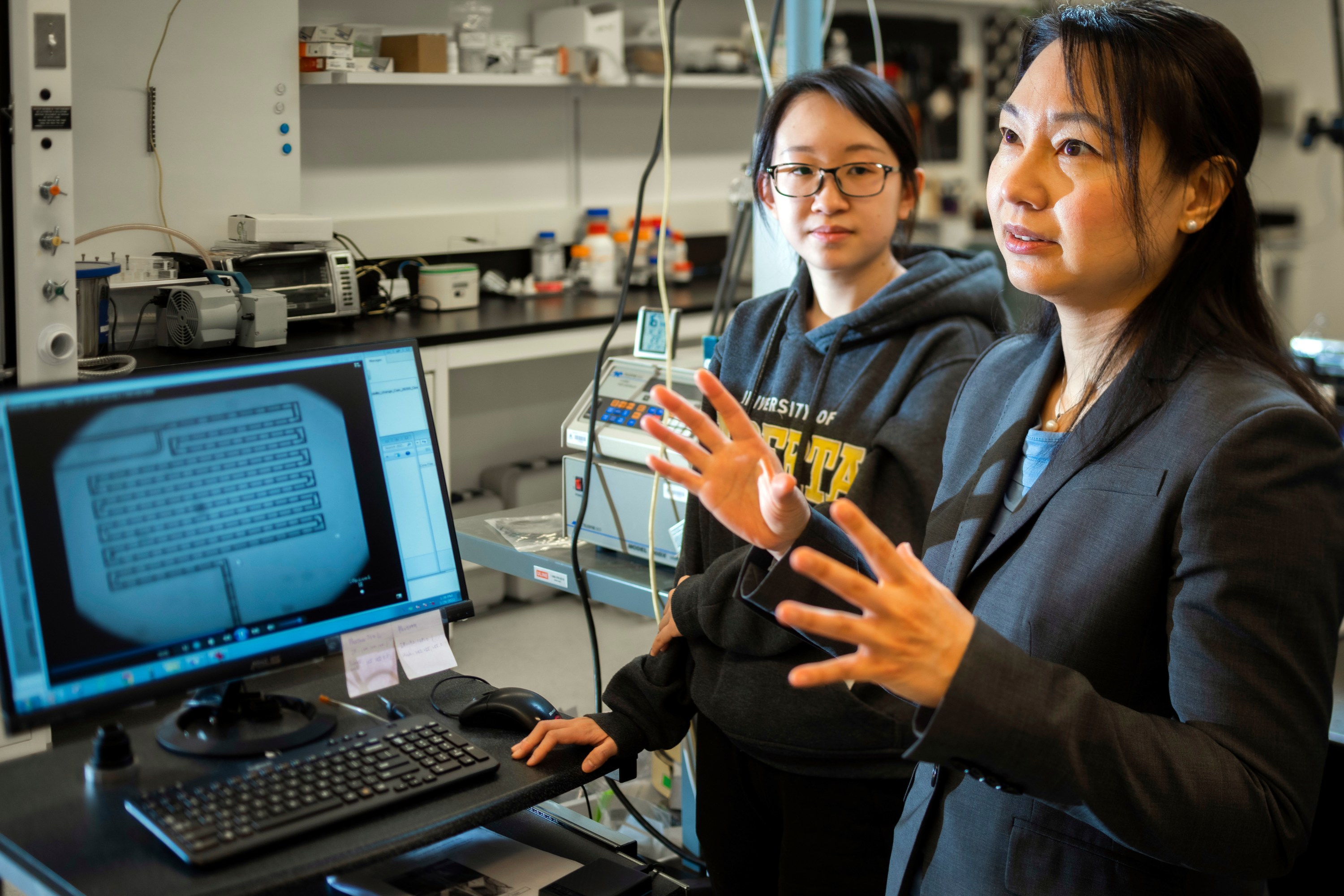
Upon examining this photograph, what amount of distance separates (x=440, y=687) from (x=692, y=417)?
0.56 metres

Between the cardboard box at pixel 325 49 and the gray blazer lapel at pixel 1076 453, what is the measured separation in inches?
120

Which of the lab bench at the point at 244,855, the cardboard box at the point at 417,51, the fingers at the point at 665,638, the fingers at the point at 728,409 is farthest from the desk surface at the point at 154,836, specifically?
the cardboard box at the point at 417,51

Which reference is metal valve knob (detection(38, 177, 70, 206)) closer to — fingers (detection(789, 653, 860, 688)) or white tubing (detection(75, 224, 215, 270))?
white tubing (detection(75, 224, 215, 270))

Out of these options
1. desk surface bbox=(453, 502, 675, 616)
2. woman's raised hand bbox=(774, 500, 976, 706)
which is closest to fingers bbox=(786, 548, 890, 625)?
woman's raised hand bbox=(774, 500, 976, 706)

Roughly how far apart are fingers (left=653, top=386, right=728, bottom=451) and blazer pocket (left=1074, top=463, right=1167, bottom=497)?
1.03 ft

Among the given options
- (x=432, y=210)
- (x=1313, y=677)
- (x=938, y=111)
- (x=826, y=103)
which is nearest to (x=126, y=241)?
(x=432, y=210)

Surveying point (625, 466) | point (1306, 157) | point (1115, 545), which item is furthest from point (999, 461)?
point (1306, 157)

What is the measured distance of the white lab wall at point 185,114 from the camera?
3.13 m

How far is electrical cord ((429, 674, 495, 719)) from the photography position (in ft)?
4.39

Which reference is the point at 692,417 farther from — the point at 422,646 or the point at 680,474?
the point at 422,646

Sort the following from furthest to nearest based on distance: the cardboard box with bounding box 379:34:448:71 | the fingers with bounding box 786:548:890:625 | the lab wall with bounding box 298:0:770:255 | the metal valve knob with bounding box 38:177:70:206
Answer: the lab wall with bounding box 298:0:770:255
the cardboard box with bounding box 379:34:448:71
the metal valve knob with bounding box 38:177:70:206
the fingers with bounding box 786:548:890:625

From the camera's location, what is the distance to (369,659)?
120cm

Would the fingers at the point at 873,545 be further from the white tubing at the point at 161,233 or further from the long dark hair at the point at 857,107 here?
the white tubing at the point at 161,233

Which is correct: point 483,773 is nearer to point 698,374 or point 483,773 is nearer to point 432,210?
point 698,374
